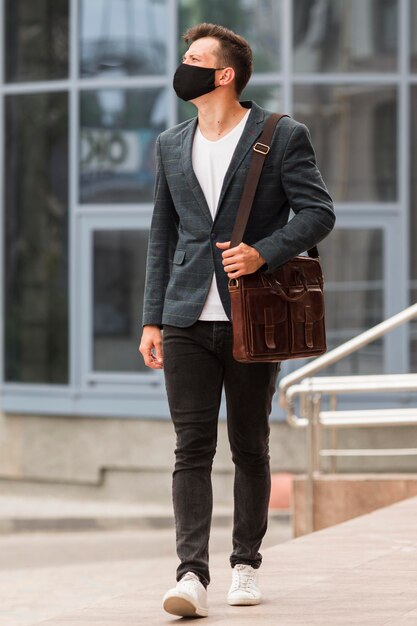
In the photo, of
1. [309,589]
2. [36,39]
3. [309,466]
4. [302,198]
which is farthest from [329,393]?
[36,39]

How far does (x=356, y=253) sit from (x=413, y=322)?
83cm

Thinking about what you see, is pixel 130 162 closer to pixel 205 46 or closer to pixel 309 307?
pixel 205 46

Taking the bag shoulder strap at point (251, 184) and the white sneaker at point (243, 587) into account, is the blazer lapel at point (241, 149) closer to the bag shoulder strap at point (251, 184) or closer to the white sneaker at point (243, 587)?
the bag shoulder strap at point (251, 184)

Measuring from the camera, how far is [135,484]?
561 inches

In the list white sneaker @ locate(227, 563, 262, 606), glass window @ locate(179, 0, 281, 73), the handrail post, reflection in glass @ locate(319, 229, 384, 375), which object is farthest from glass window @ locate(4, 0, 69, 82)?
white sneaker @ locate(227, 563, 262, 606)

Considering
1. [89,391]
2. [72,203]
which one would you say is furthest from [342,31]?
[89,391]

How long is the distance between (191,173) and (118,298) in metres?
9.32

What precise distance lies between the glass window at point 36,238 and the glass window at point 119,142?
276 mm

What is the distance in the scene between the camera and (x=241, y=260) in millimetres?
4895

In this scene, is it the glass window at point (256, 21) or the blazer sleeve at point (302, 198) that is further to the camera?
the glass window at point (256, 21)

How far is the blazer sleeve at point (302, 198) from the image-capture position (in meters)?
5.00

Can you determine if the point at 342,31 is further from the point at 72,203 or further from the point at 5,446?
the point at 5,446

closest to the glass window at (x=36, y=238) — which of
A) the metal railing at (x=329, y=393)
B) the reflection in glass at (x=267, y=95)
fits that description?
the reflection in glass at (x=267, y=95)

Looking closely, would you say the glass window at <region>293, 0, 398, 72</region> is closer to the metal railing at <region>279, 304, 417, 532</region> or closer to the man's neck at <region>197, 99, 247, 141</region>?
the metal railing at <region>279, 304, 417, 532</region>
